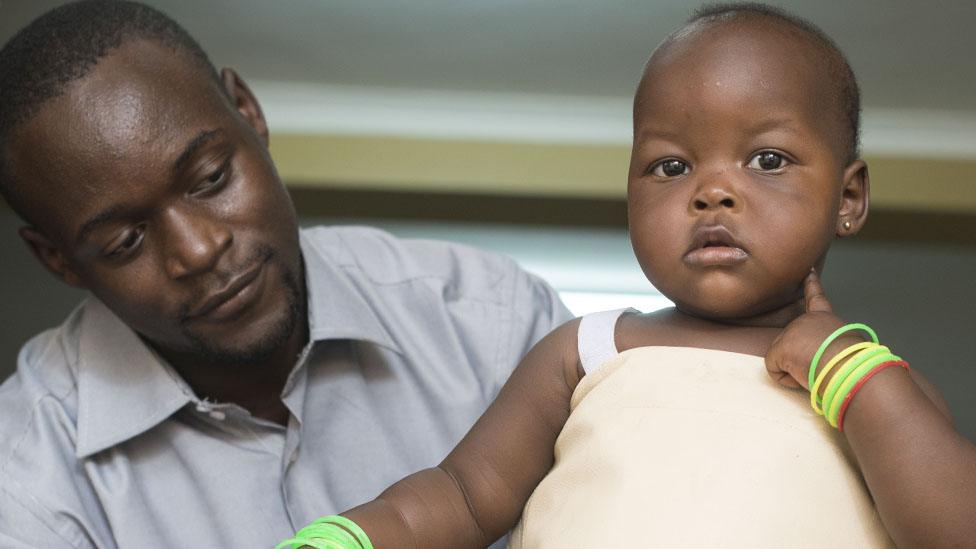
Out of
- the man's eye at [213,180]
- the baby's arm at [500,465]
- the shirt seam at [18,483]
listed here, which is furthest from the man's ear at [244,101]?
the baby's arm at [500,465]

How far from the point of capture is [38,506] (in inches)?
57.0

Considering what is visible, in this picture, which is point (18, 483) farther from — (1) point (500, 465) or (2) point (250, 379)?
(1) point (500, 465)

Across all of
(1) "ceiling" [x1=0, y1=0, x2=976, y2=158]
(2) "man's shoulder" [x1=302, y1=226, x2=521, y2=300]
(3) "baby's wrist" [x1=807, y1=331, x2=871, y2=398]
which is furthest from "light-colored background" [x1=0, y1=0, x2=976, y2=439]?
(3) "baby's wrist" [x1=807, y1=331, x2=871, y2=398]

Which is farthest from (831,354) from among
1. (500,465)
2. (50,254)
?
(50,254)

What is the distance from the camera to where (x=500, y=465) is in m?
1.21

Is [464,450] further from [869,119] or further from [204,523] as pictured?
[869,119]

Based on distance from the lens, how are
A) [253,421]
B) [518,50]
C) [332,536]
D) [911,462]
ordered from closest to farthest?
[911,462] → [332,536] → [253,421] → [518,50]

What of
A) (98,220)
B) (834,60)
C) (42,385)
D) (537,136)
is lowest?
(537,136)

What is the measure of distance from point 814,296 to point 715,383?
0.13 m

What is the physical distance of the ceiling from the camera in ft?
9.16

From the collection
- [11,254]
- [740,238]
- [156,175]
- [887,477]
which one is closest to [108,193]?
[156,175]

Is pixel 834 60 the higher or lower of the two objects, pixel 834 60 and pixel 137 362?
the higher

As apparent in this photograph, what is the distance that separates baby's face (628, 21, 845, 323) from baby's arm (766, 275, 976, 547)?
0.13m

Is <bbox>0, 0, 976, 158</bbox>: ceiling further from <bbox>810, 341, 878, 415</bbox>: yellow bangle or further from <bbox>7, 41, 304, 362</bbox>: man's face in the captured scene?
<bbox>810, 341, 878, 415</bbox>: yellow bangle
